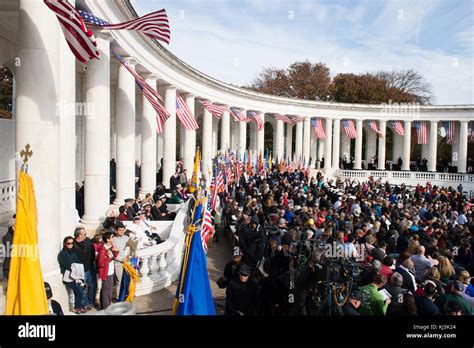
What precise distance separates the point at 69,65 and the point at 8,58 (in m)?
12.7

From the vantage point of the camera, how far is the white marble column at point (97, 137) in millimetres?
19062

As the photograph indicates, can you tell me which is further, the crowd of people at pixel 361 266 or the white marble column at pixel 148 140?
the white marble column at pixel 148 140

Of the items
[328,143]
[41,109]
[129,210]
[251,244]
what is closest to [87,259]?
[41,109]

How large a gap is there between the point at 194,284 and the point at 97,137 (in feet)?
40.1

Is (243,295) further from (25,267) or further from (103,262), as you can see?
(25,267)

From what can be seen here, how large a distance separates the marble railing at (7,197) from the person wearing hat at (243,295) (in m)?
13.3

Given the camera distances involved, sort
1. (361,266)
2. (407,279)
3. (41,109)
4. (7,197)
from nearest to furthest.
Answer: (41,109), (407,279), (361,266), (7,197)

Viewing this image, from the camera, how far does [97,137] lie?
19.2 meters

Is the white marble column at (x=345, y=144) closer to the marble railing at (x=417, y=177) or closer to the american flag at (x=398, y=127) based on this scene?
the american flag at (x=398, y=127)

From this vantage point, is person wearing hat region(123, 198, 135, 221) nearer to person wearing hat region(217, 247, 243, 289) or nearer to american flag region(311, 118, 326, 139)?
person wearing hat region(217, 247, 243, 289)

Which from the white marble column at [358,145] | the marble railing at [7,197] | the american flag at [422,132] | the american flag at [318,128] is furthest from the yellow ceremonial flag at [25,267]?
the american flag at [422,132]

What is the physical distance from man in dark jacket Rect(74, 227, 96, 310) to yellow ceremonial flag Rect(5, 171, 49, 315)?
3631 mm

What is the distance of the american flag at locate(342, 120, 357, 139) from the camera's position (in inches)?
2736

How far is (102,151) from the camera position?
19.4 meters
